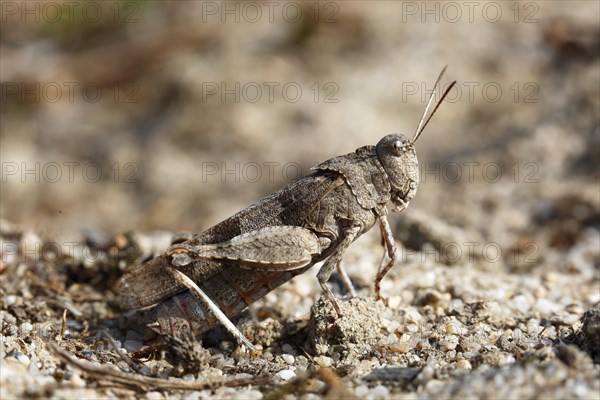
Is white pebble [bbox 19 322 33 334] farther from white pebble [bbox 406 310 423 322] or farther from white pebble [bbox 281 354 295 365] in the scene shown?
white pebble [bbox 406 310 423 322]

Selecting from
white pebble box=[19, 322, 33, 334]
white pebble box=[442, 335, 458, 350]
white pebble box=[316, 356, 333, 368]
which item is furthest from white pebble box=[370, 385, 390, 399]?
white pebble box=[19, 322, 33, 334]

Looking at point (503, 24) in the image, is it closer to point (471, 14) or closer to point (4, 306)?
point (471, 14)

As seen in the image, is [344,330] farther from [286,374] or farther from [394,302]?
[394,302]

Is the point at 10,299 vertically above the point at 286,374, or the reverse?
the point at 10,299

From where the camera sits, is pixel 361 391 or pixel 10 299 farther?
pixel 10 299

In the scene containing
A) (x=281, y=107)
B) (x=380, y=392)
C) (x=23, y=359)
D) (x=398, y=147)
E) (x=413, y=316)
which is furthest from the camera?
(x=281, y=107)

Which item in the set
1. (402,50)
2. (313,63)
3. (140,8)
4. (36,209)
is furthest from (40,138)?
(402,50)

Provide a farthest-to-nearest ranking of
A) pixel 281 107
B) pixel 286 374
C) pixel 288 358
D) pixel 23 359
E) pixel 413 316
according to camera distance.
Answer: pixel 281 107
pixel 413 316
pixel 288 358
pixel 286 374
pixel 23 359

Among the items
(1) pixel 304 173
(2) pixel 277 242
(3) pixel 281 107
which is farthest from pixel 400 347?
(3) pixel 281 107
